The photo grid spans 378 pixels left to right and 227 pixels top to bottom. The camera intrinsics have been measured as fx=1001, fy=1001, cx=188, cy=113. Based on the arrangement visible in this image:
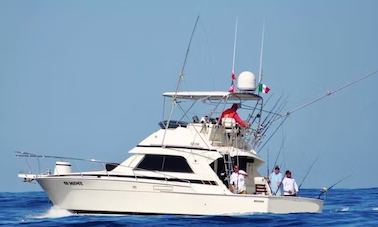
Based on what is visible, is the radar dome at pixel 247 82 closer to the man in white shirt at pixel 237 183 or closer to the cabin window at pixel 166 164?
the man in white shirt at pixel 237 183

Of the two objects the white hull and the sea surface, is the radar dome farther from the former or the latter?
the sea surface

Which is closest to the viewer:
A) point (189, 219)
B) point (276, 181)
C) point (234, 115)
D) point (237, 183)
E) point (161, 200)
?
point (189, 219)

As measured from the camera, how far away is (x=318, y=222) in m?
28.9

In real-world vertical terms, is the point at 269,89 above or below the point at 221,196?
above

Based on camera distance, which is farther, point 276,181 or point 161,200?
point 276,181

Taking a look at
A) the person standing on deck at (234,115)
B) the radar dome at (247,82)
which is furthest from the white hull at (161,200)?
the radar dome at (247,82)

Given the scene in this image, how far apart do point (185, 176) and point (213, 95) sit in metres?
3.23

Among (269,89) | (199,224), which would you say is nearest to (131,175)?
(199,224)

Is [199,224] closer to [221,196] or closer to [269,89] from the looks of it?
[221,196]

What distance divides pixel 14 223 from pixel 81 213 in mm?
2018

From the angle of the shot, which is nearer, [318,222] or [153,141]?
[318,222]

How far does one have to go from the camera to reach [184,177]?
30.3m

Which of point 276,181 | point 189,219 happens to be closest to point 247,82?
point 276,181

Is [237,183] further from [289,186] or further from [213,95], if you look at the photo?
[213,95]
